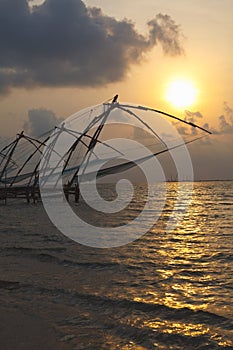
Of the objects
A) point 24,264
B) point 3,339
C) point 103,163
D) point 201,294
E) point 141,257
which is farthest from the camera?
point 103,163

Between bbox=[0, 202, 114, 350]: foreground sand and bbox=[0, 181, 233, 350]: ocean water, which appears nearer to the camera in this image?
bbox=[0, 202, 114, 350]: foreground sand

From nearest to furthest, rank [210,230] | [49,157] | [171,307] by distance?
[171,307] → [210,230] → [49,157]

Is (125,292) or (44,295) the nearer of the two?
(44,295)

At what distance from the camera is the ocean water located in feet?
13.9

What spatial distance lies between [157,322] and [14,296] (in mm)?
2208

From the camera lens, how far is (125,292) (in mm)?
5934

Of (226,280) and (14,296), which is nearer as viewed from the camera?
(14,296)

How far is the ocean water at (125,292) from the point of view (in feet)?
13.9

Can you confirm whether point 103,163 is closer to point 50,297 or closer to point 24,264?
point 24,264

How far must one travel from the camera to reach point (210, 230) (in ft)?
50.3

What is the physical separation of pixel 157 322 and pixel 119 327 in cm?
52

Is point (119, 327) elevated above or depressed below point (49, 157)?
below

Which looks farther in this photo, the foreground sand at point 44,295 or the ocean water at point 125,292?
the ocean water at point 125,292

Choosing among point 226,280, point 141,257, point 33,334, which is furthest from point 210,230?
point 33,334
